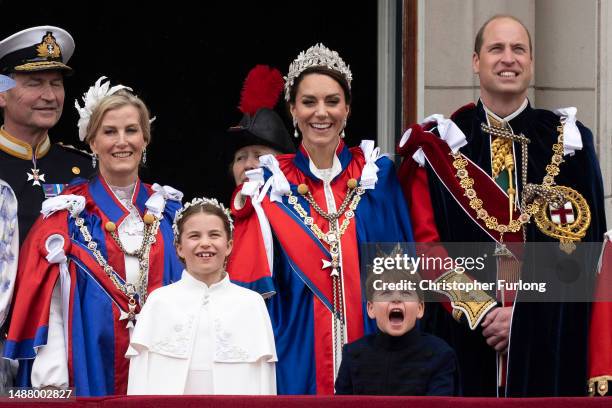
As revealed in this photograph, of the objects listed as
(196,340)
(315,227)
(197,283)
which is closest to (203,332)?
(196,340)

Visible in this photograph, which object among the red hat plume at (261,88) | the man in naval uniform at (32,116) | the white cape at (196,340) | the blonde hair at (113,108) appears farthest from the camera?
the red hat plume at (261,88)

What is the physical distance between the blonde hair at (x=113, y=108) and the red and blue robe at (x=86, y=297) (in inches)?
10.0

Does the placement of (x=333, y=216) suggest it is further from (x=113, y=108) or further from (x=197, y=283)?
(x=113, y=108)

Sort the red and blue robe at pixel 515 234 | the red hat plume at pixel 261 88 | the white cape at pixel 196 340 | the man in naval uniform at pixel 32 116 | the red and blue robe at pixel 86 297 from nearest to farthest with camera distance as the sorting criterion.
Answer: the white cape at pixel 196 340
the red and blue robe at pixel 86 297
the red and blue robe at pixel 515 234
the man in naval uniform at pixel 32 116
the red hat plume at pixel 261 88

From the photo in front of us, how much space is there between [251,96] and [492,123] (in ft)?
4.03

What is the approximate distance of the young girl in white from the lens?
574 centimetres

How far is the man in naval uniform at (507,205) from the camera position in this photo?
6.12 metres

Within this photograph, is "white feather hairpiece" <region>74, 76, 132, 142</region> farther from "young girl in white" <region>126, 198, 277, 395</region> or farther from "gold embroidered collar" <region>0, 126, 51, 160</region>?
"young girl in white" <region>126, 198, 277, 395</region>

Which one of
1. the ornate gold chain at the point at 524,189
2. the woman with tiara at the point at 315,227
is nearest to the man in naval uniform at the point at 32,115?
the woman with tiara at the point at 315,227

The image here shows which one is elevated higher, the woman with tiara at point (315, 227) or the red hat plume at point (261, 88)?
the red hat plume at point (261, 88)

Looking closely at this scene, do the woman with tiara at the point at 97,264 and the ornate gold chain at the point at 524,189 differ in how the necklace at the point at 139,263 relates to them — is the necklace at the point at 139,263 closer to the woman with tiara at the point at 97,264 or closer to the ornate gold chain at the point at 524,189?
the woman with tiara at the point at 97,264

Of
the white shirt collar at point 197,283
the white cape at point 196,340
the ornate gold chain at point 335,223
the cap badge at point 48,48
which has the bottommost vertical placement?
the white cape at point 196,340

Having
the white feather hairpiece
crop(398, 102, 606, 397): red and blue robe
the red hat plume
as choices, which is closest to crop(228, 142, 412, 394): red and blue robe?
crop(398, 102, 606, 397): red and blue robe

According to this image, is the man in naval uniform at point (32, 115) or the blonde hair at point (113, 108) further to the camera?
the man in naval uniform at point (32, 115)
